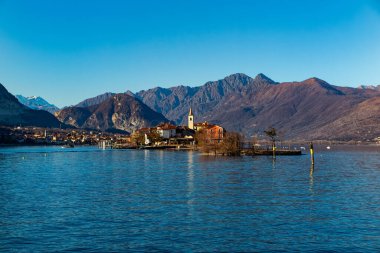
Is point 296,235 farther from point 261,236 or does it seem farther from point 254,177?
point 254,177

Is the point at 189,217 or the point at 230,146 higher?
the point at 230,146

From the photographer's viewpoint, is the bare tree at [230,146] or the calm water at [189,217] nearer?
the calm water at [189,217]

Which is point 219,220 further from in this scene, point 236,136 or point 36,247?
point 236,136

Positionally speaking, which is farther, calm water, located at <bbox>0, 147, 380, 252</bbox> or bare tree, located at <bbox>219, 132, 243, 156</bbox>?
bare tree, located at <bbox>219, 132, 243, 156</bbox>

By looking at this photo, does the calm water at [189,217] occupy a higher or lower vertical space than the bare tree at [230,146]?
lower

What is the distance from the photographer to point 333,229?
37.3 m

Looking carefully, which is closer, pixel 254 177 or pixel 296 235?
pixel 296 235

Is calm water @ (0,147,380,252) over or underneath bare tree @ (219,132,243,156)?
underneath

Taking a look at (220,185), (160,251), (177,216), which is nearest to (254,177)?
(220,185)

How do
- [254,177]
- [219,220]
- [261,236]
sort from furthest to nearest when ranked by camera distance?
[254,177]
[219,220]
[261,236]

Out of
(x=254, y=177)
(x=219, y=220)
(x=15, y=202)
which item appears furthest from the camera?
(x=254, y=177)

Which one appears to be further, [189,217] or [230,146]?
[230,146]

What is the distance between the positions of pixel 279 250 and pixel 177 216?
13270mm

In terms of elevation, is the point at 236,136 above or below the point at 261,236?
above
